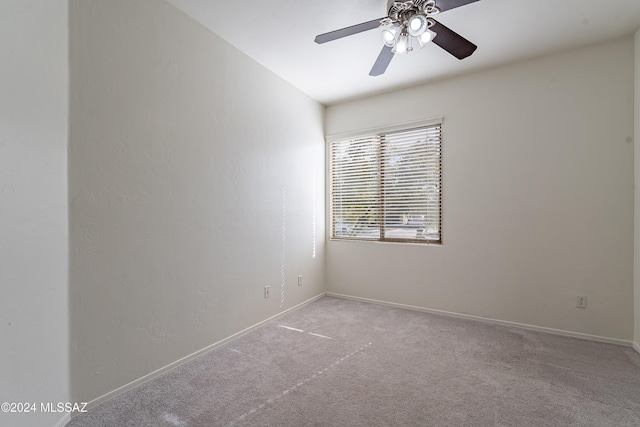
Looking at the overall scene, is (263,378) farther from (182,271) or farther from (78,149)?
(78,149)

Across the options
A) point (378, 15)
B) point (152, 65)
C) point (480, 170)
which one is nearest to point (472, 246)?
point (480, 170)

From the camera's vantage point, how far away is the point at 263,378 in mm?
2119

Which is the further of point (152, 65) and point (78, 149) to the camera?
point (152, 65)

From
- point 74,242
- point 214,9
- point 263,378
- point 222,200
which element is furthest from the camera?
point 222,200

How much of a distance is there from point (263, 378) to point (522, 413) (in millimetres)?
1647

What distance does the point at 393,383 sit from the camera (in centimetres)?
206

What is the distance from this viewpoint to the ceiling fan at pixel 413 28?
1802mm

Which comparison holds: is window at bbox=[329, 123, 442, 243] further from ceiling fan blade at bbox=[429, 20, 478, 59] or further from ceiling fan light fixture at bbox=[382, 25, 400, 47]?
ceiling fan light fixture at bbox=[382, 25, 400, 47]
